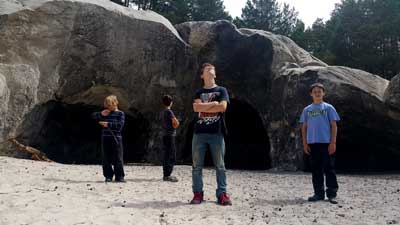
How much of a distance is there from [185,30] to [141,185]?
27.3 ft

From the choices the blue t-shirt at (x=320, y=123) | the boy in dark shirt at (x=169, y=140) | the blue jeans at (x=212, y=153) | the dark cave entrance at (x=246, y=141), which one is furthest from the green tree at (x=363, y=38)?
the blue jeans at (x=212, y=153)

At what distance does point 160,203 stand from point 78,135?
10.3m

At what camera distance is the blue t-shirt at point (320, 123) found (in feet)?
19.0

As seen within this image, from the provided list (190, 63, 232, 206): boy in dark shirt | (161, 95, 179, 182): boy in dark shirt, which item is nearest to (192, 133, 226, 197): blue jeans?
(190, 63, 232, 206): boy in dark shirt

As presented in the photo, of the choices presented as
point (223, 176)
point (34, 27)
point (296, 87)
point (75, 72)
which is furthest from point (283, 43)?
point (223, 176)

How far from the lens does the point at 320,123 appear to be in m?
5.82

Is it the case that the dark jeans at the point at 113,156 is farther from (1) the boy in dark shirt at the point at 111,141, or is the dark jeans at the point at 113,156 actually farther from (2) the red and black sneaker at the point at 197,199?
(2) the red and black sneaker at the point at 197,199

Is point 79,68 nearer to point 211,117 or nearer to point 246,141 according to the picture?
point 211,117

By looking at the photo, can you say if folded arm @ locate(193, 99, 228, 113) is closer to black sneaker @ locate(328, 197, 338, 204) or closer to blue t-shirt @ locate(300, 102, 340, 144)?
blue t-shirt @ locate(300, 102, 340, 144)

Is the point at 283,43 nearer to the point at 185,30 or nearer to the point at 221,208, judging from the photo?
the point at 185,30

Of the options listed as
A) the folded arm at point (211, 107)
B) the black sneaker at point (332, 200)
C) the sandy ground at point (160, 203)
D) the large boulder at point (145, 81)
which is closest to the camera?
the sandy ground at point (160, 203)

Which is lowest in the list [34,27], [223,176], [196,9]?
[223,176]

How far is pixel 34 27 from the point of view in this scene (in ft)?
36.3

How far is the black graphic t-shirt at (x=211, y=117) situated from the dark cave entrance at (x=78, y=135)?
7.70 meters
